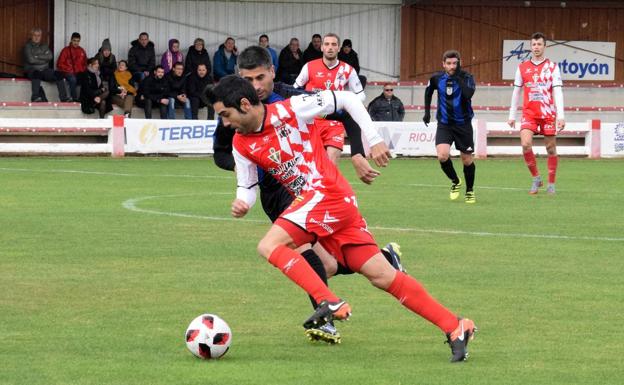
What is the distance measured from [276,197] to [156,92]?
22.3 meters

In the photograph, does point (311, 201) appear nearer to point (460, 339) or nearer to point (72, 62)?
point (460, 339)

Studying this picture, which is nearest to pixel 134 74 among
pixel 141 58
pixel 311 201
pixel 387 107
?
pixel 141 58

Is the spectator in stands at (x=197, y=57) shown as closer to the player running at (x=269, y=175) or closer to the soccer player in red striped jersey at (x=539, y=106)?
the soccer player in red striped jersey at (x=539, y=106)

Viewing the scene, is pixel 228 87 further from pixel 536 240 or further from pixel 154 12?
pixel 154 12

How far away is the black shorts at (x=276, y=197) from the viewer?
8812 millimetres

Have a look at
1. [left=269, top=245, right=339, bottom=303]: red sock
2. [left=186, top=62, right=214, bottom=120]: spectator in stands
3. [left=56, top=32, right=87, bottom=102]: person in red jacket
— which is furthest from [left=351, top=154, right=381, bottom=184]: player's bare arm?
[left=56, top=32, right=87, bottom=102]: person in red jacket

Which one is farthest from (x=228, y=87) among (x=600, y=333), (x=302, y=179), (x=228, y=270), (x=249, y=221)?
(x=249, y=221)

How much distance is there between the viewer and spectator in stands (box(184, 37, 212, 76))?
31828mm

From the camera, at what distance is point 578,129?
31.1 m

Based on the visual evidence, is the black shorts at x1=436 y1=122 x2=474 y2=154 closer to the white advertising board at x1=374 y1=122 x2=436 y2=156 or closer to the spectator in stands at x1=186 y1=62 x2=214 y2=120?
the white advertising board at x1=374 y1=122 x2=436 y2=156

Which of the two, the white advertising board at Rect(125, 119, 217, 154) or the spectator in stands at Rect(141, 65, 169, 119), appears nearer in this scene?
the white advertising board at Rect(125, 119, 217, 154)

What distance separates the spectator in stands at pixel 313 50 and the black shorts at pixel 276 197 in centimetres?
2404

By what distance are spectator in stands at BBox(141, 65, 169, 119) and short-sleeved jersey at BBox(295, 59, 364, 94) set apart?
13467 mm

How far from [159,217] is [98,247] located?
3.03m
